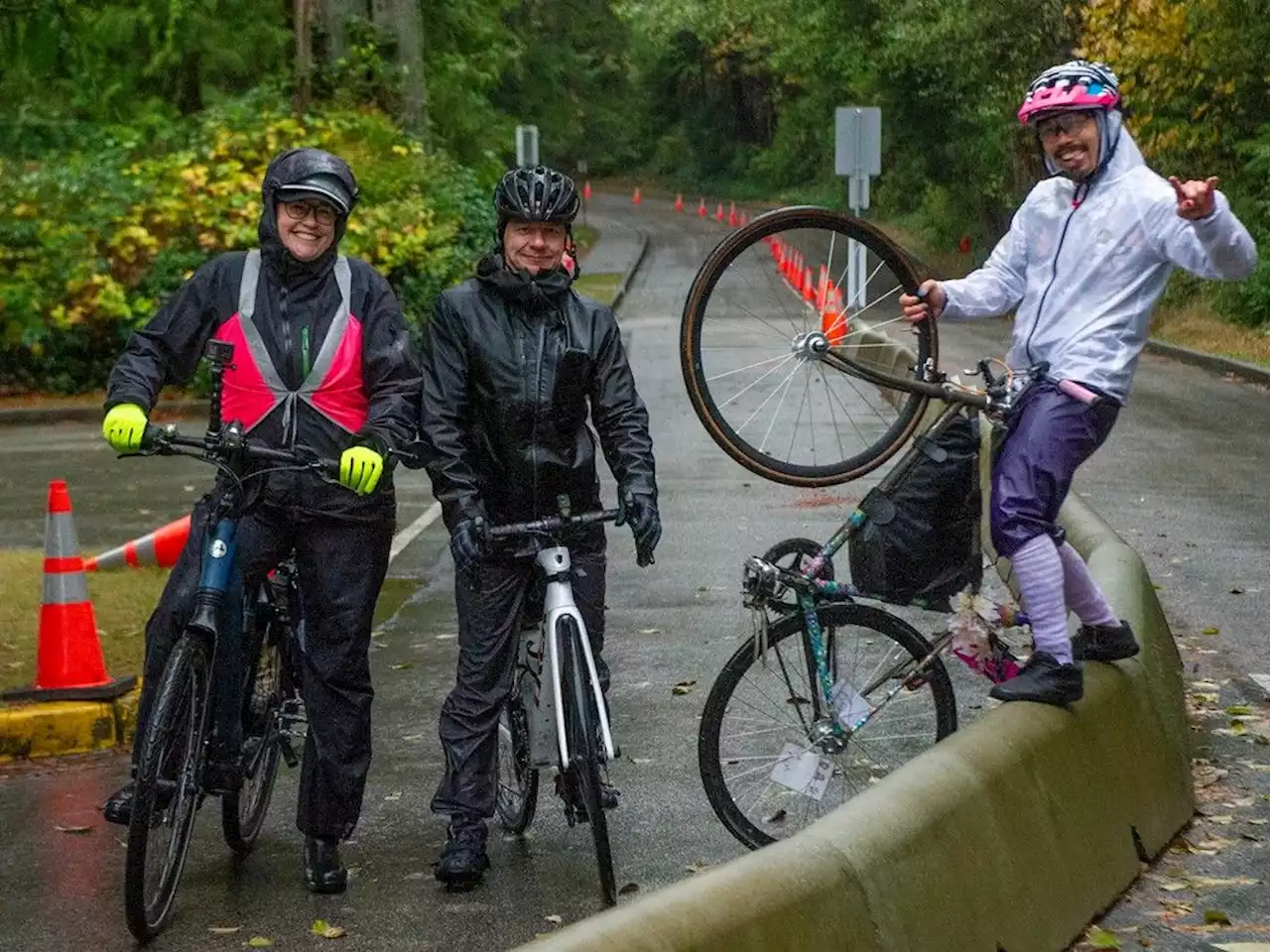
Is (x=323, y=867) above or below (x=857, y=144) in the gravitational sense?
below

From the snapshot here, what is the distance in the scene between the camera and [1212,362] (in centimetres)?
2809

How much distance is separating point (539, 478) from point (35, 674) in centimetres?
380

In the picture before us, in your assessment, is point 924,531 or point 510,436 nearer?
point 510,436

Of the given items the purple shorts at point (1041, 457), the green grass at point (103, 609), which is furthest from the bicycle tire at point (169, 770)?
the green grass at point (103, 609)

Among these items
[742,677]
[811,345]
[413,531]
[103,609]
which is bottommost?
[413,531]

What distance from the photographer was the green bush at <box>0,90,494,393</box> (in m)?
22.9

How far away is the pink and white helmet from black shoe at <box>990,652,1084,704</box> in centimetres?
150

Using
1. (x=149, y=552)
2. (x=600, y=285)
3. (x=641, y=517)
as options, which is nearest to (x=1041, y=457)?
(x=641, y=517)

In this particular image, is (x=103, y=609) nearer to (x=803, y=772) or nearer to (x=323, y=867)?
(x=323, y=867)

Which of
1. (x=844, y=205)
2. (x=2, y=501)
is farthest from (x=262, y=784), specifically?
(x=844, y=205)

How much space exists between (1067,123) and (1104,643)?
1542mm

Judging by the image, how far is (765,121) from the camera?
3241 inches

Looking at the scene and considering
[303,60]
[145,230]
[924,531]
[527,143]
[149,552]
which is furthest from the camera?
[527,143]

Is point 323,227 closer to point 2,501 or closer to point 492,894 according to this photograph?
point 492,894
